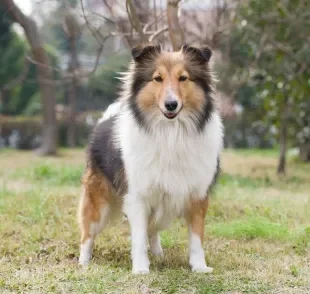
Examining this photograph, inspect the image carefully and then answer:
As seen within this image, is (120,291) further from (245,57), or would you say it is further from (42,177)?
(245,57)

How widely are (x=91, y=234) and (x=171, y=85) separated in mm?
1696

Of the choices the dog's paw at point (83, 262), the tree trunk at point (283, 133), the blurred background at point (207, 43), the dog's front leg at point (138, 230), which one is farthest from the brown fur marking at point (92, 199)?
the tree trunk at point (283, 133)

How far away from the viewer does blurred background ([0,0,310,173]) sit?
27.3ft

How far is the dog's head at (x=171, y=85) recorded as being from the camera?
4582 mm

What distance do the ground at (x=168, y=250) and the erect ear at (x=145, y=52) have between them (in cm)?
168

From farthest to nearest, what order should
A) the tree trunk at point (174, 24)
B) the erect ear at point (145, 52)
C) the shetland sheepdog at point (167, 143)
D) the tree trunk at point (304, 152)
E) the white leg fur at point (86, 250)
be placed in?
the tree trunk at point (304, 152) < the tree trunk at point (174, 24) < the white leg fur at point (86, 250) < the erect ear at point (145, 52) < the shetland sheepdog at point (167, 143)

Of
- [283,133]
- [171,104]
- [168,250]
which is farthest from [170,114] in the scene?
[283,133]

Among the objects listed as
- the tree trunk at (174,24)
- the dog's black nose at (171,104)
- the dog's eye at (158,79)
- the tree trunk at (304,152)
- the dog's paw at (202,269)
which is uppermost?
the tree trunk at (174,24)

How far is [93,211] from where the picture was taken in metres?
5.46

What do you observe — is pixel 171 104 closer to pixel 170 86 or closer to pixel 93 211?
pixel 170 86

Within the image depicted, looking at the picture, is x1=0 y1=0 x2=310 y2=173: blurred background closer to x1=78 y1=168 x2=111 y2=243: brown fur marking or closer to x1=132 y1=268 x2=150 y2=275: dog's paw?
x1=78 y1=168 x2=111 y2=243: brown fur marking

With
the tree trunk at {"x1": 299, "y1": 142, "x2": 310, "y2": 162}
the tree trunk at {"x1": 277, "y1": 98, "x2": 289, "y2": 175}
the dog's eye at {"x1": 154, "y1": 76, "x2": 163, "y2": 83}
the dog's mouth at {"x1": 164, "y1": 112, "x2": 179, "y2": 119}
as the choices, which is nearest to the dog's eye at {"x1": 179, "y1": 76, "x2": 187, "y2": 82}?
the dog's eye at {"x1": 154, "y1": 76, "x2": 163, "y2": 83}

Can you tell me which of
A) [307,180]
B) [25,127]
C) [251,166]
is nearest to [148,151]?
[307,180]

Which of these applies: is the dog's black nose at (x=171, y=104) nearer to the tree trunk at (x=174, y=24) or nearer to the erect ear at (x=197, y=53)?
the erect ear at (x=197, y=53)
